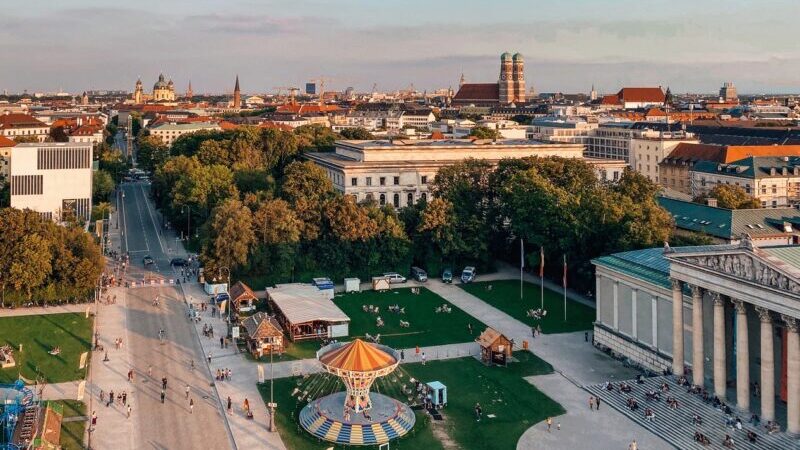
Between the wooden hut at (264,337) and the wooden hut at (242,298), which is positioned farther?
the wooden hut at (242,298)

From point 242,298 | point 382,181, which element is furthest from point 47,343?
point 382,181

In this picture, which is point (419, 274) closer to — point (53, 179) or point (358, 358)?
point (358, 358)

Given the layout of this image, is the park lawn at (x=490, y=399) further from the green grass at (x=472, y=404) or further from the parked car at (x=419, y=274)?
the parked car at (x=419, y=274)

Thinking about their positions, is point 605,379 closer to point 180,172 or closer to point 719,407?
point 719,407

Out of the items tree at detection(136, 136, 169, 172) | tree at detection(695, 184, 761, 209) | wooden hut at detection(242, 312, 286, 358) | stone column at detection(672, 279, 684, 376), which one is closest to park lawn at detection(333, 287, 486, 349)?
wooden hut at detection(242, 312, 286, 358)

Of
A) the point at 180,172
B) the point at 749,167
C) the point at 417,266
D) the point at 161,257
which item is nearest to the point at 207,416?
the point at 417,266

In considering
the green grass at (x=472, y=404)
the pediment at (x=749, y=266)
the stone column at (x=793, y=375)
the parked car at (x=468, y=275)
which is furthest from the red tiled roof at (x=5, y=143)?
the stone column at (x=793, y=375)
